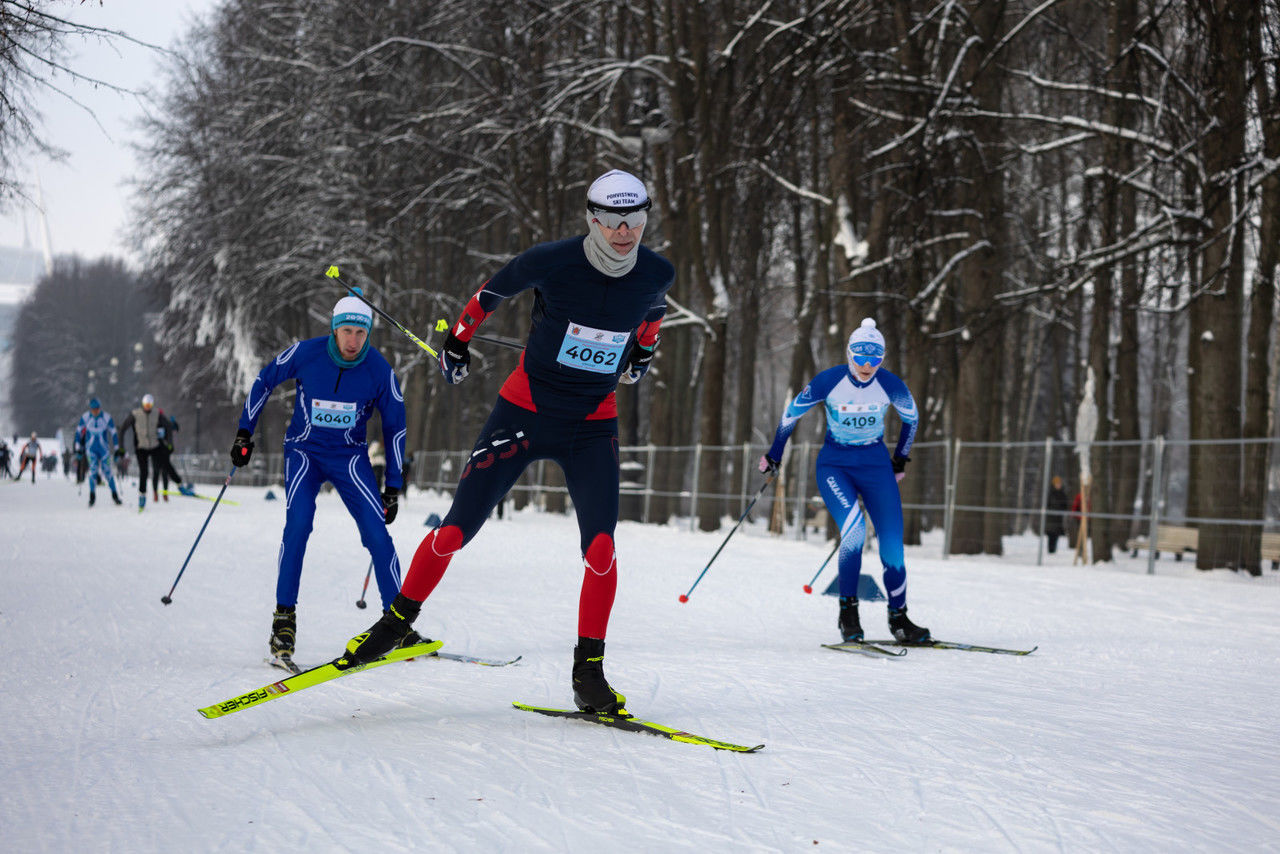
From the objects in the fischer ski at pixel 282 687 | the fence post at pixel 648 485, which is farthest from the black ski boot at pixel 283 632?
the fence post at pixel 648 485

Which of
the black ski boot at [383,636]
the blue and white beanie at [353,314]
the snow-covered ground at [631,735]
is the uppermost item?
the blue and white beanie at [353,314]

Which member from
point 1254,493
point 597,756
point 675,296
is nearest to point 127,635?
point 597,756

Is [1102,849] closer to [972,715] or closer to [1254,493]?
[972,715]

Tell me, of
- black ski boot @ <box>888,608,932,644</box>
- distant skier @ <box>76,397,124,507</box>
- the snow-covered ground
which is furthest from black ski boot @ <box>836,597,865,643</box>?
distant skier @ <box>76,397,124,507</box>

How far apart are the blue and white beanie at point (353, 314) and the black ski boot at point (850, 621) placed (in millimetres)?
3479

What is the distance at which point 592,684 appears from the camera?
16.0 ft

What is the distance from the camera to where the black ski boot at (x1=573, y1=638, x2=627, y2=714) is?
15.9 ft

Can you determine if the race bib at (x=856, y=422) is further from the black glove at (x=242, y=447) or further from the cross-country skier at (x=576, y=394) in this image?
the black glove at (x=242, y=447)

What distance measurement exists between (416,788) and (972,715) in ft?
8.63

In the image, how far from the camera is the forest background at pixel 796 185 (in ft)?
47.4

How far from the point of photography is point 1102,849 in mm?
3391

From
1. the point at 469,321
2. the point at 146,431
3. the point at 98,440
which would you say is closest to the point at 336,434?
the point at 469,321

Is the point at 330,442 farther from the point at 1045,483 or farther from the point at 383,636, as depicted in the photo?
the point at 1045,483

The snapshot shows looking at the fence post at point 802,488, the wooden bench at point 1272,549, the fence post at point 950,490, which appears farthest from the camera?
the fence post at point 802,488
